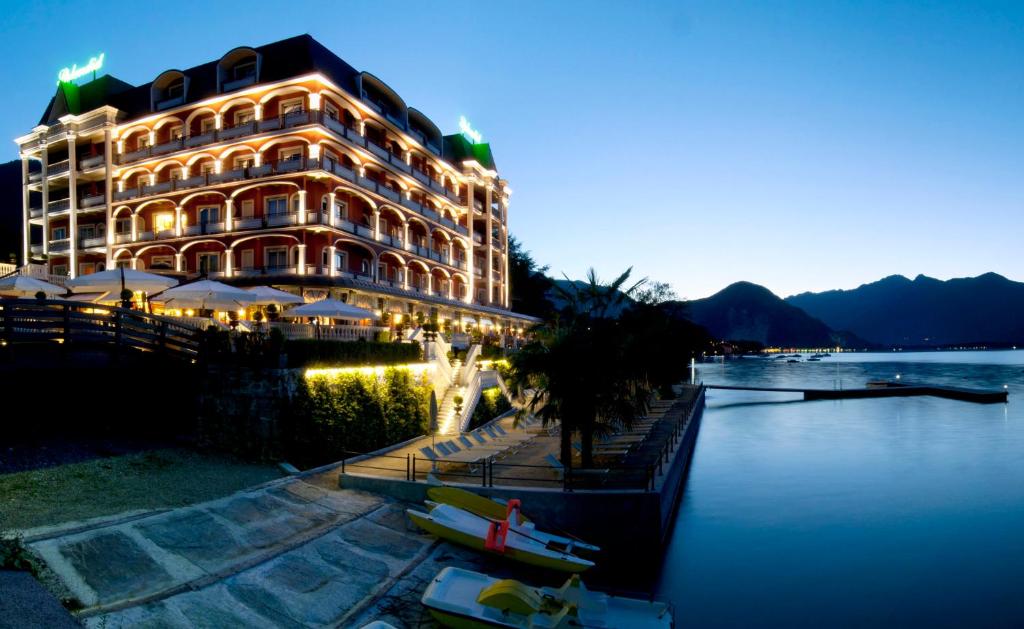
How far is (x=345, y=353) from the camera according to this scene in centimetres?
2059

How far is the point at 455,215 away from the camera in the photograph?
54000 millimetres

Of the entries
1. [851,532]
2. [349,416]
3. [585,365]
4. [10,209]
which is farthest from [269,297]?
[10,209]

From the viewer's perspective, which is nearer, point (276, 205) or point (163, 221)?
point (276, 205)

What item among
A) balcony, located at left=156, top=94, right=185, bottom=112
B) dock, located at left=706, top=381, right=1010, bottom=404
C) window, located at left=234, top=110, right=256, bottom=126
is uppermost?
balcony, located at left=156, top=94, right=185, bottom=112

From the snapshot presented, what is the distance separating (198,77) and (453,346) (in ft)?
87.2

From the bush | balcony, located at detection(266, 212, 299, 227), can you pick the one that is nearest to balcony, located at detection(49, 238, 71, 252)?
balcony, located at detection(266, 212, 299, 227)

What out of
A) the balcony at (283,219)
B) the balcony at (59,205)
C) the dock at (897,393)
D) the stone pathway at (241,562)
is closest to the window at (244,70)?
the balcony at (283,219)

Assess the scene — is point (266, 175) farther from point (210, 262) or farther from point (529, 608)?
point (529, 608)

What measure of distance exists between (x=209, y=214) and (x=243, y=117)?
685 centimetres

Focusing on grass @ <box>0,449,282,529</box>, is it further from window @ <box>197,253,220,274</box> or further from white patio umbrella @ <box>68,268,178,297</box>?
window @ <box>197,253,220,274</box>

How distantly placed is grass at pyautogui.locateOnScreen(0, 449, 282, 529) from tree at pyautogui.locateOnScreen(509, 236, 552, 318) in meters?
56.3

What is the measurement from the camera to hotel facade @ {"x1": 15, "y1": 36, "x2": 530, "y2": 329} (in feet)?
117

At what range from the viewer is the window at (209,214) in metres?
38.6

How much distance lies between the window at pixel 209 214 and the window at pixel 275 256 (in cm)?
481
